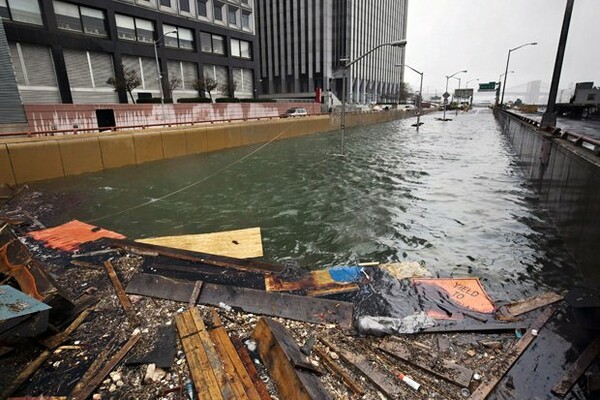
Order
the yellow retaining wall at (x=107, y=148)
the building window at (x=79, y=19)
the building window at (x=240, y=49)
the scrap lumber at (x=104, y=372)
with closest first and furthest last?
the scrap lumber at (x=104, y=372) → the yellow retaining wall at (x=107, y=148) → the building window at (x=79, y=19) → the building window at (x=240, y=49)

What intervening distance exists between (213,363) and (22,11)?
38.9 meters

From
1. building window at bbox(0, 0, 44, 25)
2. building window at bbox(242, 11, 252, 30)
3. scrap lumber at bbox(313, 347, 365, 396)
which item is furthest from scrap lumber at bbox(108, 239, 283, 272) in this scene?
building window at bbox(242, 11, 252, 30)

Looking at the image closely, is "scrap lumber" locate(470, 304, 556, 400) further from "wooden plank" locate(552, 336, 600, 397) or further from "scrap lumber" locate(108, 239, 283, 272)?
"scrap lumber" locate(108, 239, 283, 272)

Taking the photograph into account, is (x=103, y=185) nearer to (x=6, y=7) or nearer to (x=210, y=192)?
(x=210, y=192)

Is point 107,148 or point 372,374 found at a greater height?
point 107,148

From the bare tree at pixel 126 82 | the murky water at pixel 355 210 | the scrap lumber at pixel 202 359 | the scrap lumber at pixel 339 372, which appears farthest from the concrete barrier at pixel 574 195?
the bare tree at pixel 126 82

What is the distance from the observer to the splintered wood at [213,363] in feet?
12.1

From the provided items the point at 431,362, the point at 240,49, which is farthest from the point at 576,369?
the point at 240,49

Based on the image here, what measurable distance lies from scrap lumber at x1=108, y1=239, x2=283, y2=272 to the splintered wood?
6.48 feet

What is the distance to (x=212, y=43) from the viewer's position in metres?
47.2

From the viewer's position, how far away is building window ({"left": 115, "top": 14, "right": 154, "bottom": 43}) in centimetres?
3597

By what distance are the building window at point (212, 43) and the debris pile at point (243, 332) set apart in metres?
45.9

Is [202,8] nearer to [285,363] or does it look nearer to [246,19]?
[246,19]

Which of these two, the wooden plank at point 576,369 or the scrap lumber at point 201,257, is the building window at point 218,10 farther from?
the wooden plank at point 576,369
